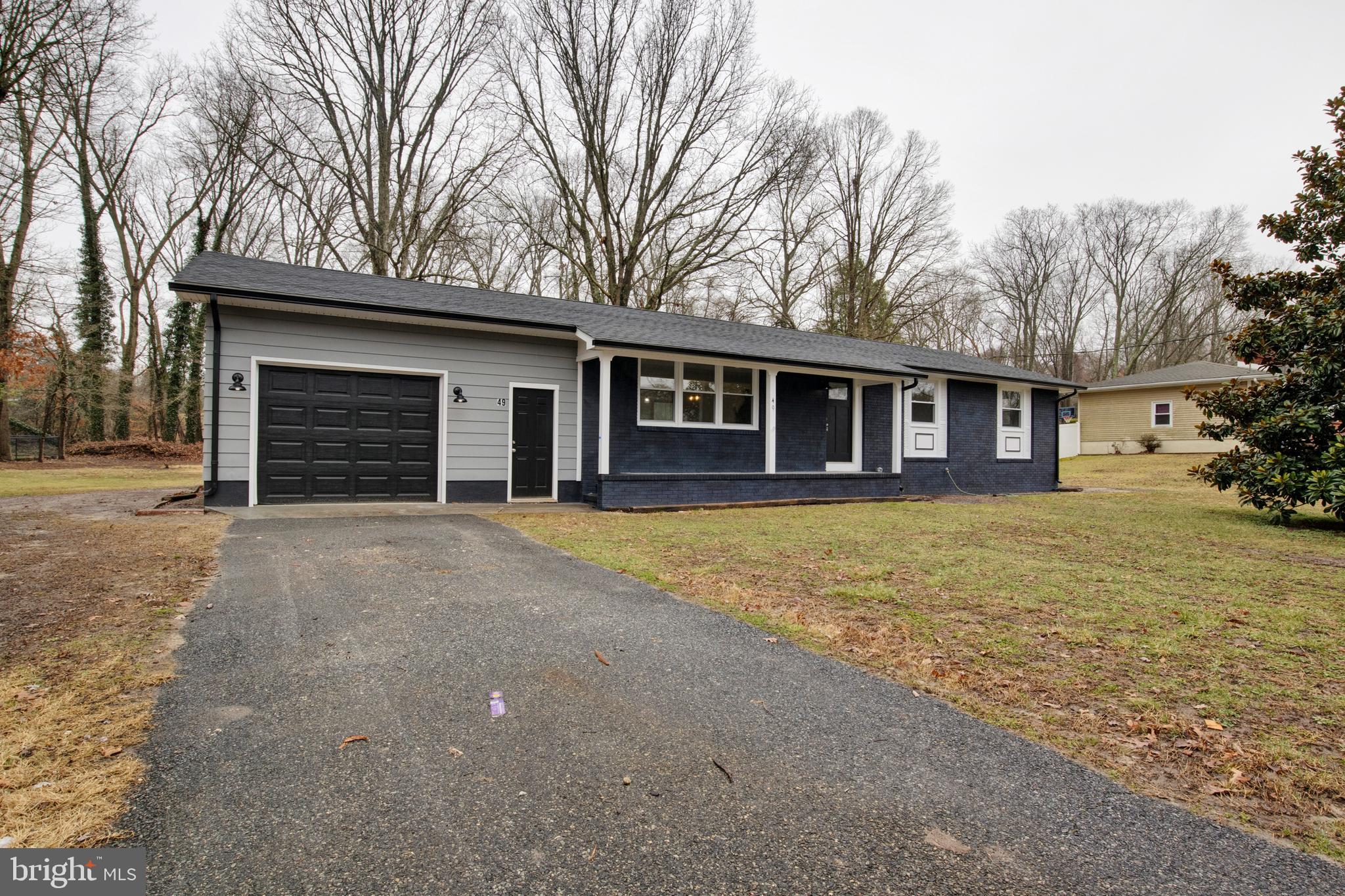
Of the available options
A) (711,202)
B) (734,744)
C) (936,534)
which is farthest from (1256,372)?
(734,744)

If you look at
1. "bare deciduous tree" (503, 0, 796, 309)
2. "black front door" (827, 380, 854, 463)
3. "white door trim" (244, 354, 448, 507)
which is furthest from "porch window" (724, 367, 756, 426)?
"bare deciduous tree" (503, 0, 796, 309)

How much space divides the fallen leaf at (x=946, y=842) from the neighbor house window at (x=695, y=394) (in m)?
9.80

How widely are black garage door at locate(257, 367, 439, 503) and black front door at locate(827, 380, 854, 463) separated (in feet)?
27.1

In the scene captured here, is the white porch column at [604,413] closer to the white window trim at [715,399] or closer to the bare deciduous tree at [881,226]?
the white window trim at [715,399]

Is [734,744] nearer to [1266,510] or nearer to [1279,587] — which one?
[1279,587]

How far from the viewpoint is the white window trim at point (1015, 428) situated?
619 inches

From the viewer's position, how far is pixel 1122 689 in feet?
9.86

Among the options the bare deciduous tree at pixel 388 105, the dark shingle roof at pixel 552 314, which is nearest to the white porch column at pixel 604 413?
the dark shingle roof at pixel 552 314

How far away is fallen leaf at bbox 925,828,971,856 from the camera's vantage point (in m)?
1.76

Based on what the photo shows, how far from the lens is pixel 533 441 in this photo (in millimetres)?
10781

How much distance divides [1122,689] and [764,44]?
70.1ft

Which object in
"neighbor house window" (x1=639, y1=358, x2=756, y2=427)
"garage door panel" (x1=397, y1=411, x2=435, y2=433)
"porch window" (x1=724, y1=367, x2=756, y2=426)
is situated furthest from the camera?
"porch window" (x1=724, y1=367, x2=756, y2=426)

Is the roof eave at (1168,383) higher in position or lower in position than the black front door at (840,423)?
higher

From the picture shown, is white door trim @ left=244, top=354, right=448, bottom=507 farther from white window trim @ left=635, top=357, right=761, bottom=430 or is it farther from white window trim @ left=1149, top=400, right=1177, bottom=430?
white window trim @ left=1149, top=400, right=1177, bottom=430
